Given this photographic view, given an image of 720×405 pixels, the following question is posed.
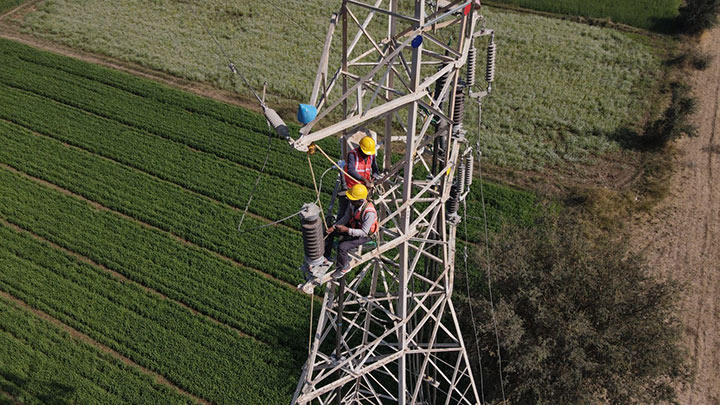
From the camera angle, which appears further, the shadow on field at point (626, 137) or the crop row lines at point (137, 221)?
the shadow on field at point (626, 137)

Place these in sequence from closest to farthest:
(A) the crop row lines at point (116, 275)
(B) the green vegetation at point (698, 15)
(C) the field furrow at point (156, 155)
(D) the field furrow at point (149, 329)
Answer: (D) the field furrow at point (149, 329), (A) the crop row lines at point (116, 275), (C) the field furrow at point (156, 155), (B) the green vegetation at point (698, 15)

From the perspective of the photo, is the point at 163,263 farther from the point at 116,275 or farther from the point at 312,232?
the point at 312,232

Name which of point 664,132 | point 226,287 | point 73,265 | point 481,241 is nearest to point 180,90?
point 73,265

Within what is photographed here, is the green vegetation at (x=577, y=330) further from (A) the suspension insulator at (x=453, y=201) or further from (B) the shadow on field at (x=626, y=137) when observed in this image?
(B) the shadow on field at (x=626, y=137)

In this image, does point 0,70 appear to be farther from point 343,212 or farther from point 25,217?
point 343,212

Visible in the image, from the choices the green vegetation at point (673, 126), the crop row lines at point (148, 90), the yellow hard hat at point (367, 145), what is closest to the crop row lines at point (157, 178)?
the crop row lines at point (148, 90)
